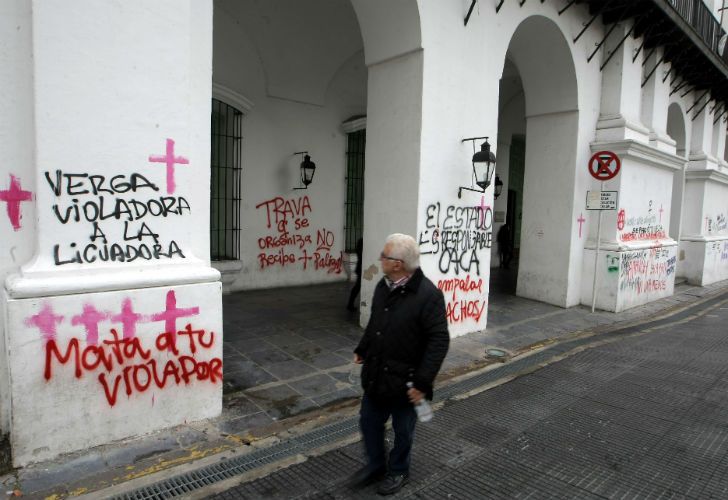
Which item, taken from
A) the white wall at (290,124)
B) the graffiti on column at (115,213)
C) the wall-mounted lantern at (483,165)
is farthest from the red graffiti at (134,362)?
the white wall at (290,124)

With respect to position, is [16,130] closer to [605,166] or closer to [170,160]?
[170,160]

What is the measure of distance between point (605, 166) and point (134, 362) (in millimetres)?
8207

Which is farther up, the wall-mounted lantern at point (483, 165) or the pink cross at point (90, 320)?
the wall-mounted lantern at point (483, 165)

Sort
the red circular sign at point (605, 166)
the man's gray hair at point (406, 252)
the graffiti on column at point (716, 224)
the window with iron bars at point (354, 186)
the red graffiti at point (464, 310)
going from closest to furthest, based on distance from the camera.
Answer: the man's gray hair at point (406, 252)
the red graffiti at point (464, 310)
the red circular sign at point (605, 166)
the window with iron bars at point (354, 186)
the graffiti on column at point (716, 224)

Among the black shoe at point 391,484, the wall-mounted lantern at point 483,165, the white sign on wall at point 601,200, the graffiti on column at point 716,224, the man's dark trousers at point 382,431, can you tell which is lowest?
the black shoe at point 391,484

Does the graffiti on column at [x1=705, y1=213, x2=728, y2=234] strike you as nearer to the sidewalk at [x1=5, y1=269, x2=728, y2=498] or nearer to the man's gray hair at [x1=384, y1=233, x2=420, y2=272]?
the sidewalk at [x1=5, y1=269, x2=728, y2=498]

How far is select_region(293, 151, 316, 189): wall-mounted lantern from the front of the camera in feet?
30.1

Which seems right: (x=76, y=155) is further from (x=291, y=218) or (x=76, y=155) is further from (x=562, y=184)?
(x=562, y=184)

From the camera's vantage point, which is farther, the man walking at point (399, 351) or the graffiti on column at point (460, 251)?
the graffiti on column at point (460, 251)

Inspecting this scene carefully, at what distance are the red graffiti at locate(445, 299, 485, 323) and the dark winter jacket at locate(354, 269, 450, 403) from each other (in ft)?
12.1

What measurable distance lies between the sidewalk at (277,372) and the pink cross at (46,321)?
89cm

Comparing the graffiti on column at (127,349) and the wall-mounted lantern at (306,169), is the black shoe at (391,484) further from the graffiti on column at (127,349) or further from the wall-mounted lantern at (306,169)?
the wall-mounted lantern at (306,169)

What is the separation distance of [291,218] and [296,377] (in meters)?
5.07

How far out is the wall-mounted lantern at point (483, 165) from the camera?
20.8 feet
